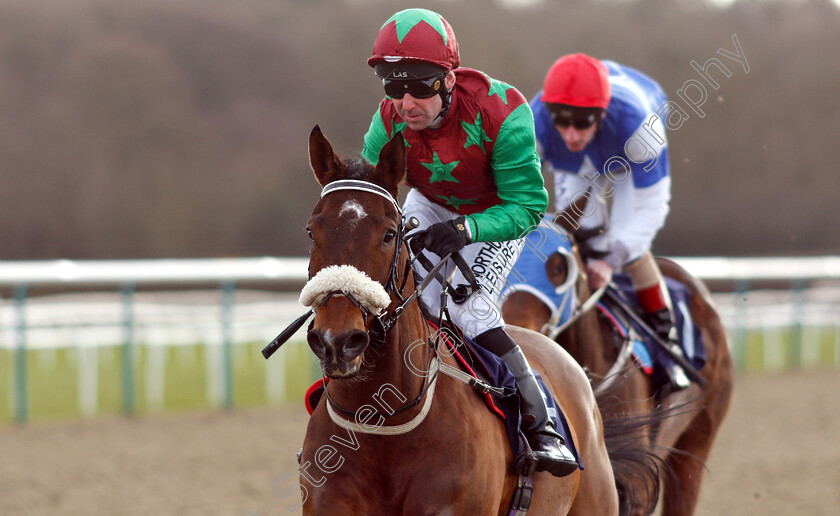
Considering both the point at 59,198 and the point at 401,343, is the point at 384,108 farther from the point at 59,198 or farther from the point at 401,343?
the point at 59,198

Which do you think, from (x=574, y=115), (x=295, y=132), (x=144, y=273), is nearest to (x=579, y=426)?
(x=574, y=115)


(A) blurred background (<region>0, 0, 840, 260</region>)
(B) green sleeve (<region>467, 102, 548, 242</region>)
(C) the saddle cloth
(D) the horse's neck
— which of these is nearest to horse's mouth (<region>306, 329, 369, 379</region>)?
(B) green sleeve (<region>467, 102, 548, 242</region>)

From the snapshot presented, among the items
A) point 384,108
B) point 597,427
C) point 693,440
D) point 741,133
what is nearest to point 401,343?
point 384,108

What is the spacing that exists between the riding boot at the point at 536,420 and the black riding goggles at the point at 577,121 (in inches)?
75.7

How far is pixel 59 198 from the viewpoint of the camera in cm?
2769

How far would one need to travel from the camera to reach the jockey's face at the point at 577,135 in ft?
16.5

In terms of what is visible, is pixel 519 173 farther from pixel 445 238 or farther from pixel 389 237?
pixel 389 237

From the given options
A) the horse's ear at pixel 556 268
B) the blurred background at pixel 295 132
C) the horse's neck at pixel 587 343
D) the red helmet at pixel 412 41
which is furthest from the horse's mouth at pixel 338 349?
the blurred background at pixel 295 132

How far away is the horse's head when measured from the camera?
2451 mm

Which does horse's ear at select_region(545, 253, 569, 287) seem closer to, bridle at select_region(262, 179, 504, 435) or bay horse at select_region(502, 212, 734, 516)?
bay horse at select_region(502, 212, 734, 516)

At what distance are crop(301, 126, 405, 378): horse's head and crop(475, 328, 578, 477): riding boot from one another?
2.36 feet

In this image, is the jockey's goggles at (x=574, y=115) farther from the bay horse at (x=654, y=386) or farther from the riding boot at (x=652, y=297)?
the riding boot at (x=652, y=297)

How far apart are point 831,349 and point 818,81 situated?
21880 millimetres

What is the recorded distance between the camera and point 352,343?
246cm
